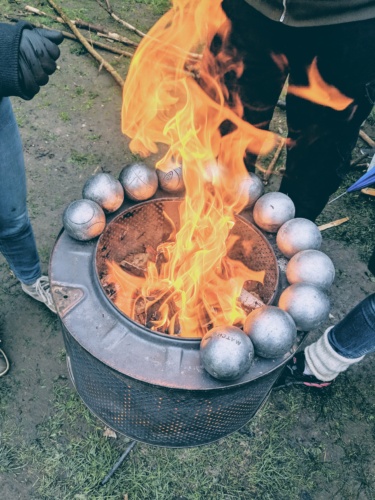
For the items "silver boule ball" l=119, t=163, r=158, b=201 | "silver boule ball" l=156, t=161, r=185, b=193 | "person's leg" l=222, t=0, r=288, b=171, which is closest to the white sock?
"silver boule ball" l=156, t=161, r=185, b=193

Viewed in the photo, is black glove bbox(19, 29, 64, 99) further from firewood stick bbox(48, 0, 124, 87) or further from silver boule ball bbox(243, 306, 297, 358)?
firewood stick bbox(48, 0, 124, 87)

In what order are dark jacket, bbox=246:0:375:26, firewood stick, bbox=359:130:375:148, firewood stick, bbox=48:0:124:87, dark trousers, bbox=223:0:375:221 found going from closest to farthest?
dark jacket, bbox=246:0:375:26
dark trousers, bbox=223:0:375:221
firewood stick, bbox=359:130:375:148
firewood stick, bbox=48:0:124:87

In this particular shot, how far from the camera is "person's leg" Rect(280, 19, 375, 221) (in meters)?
2.56

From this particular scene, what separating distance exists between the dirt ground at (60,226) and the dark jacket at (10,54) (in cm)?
186

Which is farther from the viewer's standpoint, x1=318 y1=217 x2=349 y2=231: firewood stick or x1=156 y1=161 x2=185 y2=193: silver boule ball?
x1=318 y1=217 x2=349 y2=231: firewood stick

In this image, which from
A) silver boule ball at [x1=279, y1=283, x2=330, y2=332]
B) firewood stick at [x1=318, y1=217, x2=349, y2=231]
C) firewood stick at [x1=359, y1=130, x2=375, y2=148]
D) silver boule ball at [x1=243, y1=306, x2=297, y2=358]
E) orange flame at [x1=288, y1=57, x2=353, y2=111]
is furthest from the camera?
firewood stick at [x1=359, y1=130, x2=375, y2=148]

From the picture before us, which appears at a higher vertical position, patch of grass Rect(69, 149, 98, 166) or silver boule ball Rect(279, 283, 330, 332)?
silver boule ball Rect(279, 283, 330, 332)

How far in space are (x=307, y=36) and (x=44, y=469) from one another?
9.85 ft

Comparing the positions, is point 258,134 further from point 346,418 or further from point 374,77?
point 346,418

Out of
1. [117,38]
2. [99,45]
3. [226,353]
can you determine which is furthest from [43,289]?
[117,38]

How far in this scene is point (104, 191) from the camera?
2.43m

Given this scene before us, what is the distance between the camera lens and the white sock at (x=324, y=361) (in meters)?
2.82

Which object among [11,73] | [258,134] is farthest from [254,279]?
[11,73]

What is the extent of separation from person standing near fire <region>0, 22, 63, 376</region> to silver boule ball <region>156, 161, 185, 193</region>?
0.79m
